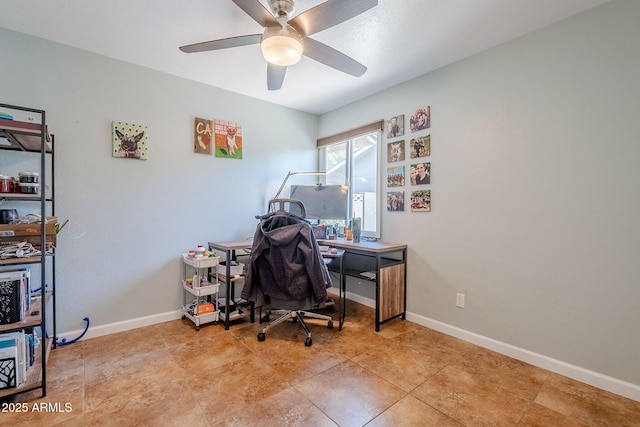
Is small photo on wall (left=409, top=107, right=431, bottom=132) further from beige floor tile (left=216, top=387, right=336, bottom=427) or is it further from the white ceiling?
beige floor tile (left=216, top=387, right=336, bottom=427)

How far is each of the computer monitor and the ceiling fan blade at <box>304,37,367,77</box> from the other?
1.38 metres

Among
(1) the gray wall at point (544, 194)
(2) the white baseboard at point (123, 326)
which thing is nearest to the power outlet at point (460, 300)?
(1) the gray wall at point (544, 194)

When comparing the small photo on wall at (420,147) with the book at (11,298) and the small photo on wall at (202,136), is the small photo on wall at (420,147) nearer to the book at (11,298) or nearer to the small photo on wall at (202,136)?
the small photo on wall at (202,136)

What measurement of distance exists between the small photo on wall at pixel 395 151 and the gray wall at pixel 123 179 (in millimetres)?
1601

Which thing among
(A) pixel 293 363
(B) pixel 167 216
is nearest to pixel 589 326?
(A) pixel 293 363

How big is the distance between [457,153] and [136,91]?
292 cm

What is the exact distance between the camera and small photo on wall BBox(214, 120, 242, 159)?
309 cm

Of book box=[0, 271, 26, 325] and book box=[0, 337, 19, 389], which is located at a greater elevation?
book box=[0, 271, 26, 325]

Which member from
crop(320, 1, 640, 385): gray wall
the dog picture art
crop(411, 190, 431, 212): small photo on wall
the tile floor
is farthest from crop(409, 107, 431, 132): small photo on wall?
the dog picture art

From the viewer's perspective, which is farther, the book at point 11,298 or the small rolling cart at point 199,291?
the small rolling cart at point 199,291

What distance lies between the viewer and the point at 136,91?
8.57 feet

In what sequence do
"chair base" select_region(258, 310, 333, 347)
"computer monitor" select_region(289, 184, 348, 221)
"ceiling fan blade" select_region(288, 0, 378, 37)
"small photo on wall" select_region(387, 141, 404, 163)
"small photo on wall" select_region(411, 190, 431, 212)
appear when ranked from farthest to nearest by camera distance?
"computer monitor" select_region(289, 184, 348, 221) → "small photo on wall" select_region(387, 141, 404, 163) → "small photo on wall" select_region(411, 190, 431, 212) → "chair base" select_region(258, 310, 333, 347) → "ceiling fan blade" select_region(288, 0, 378, 37)

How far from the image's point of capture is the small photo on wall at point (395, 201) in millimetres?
2932

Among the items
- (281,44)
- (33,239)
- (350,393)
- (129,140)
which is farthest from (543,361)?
(129,140)
